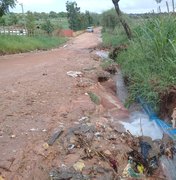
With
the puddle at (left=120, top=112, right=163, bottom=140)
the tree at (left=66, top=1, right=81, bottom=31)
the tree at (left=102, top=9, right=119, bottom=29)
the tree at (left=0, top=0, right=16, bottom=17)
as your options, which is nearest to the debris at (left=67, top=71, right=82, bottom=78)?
the puddle at (left=120, top=112, right=163, bottom=140)

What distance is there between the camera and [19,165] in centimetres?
450

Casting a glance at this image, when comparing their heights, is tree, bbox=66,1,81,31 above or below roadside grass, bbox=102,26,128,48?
above

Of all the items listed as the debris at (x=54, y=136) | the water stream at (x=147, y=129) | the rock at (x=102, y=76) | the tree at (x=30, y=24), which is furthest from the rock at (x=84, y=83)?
the tree at (x=30, y=24)

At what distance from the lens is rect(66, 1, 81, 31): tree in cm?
7056

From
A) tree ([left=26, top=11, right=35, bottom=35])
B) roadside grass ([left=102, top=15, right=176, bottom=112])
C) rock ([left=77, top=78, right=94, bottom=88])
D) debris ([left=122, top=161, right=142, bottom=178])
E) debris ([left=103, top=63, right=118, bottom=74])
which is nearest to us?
debris ([left=122, top=161, right=142, bottom=178])

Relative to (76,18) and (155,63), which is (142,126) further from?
(76,18)

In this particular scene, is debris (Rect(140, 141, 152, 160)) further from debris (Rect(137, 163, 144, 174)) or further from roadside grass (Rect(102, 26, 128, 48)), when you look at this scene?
roadside grass (Rect(102, 26, 128, 48))

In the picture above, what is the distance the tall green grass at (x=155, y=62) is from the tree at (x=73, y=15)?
6146 centimetres

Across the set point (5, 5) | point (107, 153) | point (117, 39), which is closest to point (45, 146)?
point (107, 153)

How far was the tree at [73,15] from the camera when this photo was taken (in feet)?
232

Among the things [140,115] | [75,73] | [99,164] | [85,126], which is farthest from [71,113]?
[75,73]

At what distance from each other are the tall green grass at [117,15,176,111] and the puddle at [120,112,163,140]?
366 millimetres

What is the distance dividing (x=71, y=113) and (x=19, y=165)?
7.75ft

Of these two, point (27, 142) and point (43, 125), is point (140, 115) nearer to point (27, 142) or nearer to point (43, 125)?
point (43, 125)
